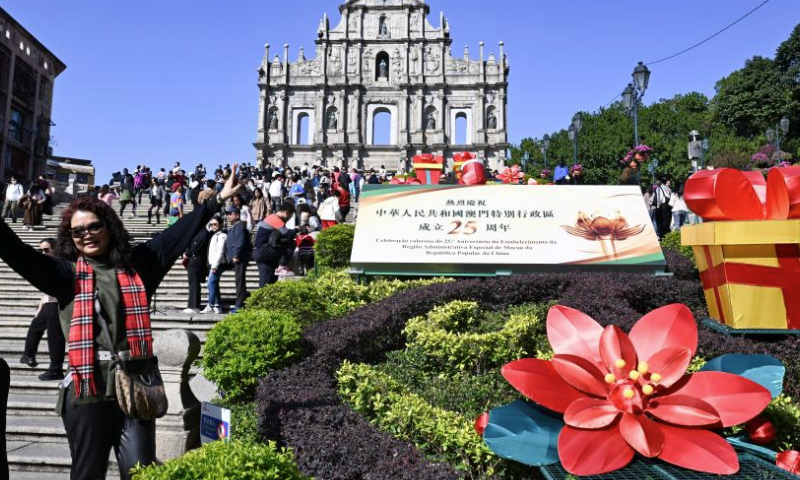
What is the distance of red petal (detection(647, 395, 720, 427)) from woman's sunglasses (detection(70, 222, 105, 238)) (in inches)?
105

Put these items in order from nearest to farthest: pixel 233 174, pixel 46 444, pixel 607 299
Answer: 1. pixel 233 174
2. pixel 46 444
3. pixel 607 299

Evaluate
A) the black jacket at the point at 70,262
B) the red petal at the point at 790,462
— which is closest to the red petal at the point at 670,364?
the red petal at the point at 790,462

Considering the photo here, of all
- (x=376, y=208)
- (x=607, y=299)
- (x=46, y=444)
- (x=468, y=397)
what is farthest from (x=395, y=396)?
(x=376, y=208)

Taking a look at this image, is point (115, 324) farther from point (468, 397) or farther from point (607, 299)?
point (607, 299)

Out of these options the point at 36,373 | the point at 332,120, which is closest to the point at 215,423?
the point at 36,373

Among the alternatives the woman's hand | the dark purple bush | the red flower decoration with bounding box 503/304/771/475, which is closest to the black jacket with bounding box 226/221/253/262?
the dark purple bush

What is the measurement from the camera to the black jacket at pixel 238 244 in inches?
316

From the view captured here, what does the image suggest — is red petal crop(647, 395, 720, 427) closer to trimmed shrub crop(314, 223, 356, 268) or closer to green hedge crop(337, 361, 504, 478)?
green hedge crop(337, 361, 504, 478)

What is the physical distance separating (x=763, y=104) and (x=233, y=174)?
4224cm

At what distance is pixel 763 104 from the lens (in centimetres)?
3756

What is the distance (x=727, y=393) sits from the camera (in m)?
2.94

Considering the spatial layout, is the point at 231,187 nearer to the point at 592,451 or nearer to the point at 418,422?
the point at 418,422

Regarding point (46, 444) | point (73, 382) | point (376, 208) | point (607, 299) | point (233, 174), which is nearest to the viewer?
point (73, 382)

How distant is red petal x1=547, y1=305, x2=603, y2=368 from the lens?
3.15 meters
